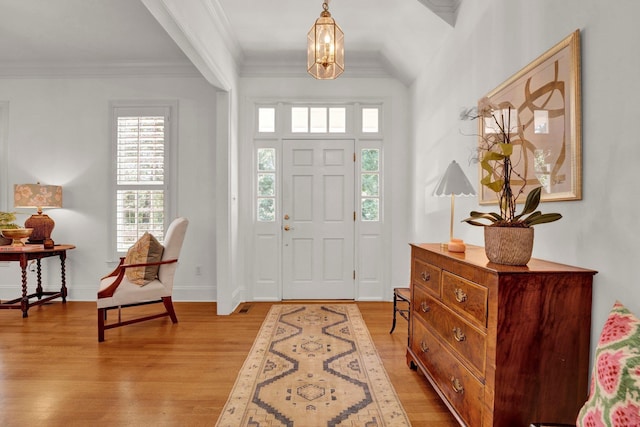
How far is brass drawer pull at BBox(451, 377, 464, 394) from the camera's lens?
69.1 inches

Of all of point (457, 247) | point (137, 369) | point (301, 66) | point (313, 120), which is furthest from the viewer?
point (313, 120)

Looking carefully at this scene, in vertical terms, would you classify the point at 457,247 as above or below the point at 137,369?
above

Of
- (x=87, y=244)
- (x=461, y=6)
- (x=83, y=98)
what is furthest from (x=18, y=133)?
(x=461, y=6)

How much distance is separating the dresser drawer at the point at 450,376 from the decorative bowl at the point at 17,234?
14.5 ft

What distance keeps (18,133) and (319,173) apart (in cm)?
391

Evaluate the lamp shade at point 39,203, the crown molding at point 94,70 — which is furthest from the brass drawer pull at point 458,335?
the lamp shade at point 39,203

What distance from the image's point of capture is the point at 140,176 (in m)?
4.45

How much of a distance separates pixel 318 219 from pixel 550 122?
119 inches

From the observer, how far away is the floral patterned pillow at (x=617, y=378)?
1.00 m

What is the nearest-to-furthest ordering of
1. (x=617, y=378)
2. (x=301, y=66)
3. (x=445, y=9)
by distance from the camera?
(x=617, y=378), (x=445, y=9), (x=301, y=66)

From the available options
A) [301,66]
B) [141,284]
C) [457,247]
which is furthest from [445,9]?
[141,284]

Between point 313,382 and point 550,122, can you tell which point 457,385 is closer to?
point 313,382

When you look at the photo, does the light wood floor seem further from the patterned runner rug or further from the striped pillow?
the striped pillow

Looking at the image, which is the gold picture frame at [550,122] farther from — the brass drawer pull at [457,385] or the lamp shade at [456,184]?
the brass drawer pull at [457,385]
